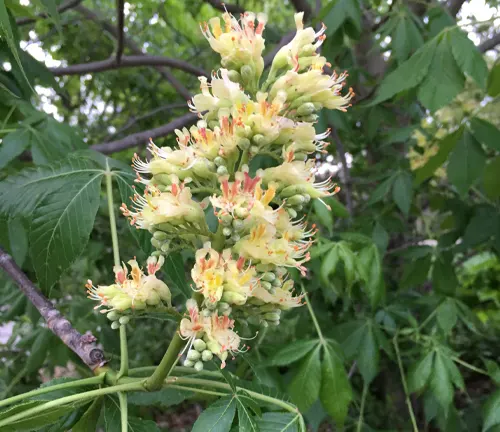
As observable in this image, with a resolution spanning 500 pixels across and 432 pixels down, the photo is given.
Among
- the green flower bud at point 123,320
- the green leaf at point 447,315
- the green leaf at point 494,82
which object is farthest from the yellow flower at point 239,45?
the green leaf at point 447,315

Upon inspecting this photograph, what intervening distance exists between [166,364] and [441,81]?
154 cm

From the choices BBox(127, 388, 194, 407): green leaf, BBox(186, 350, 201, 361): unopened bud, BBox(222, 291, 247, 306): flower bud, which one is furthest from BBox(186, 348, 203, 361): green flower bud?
BBox(127, 388, 194, 407): green leaf

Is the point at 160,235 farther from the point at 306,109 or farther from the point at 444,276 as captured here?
the point at 444,276

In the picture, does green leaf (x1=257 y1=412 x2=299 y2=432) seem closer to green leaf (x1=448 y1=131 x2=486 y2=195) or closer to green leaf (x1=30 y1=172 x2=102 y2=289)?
green leaf (x1=30 y1=172 x2=102 y2=289)

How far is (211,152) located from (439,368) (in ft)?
4.99

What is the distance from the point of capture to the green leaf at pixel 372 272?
2119mm

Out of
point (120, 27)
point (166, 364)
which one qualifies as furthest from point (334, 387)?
point (120, 27)

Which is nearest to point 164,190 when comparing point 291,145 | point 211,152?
point 211,152

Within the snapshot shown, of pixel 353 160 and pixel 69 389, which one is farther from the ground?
pixel 353 160

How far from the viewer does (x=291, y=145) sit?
1.11 meters

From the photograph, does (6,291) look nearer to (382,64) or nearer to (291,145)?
(291,145)

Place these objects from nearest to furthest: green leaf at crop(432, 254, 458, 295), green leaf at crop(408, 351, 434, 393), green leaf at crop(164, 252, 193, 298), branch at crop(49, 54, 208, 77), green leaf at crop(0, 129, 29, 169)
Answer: green leaf at crop(164, 252, 193, 298) < green leaf at crop(0, 129, 29, 169) < green leaf at crop(408, 351, 434, 393) < branch at crop(49, 54, 208, 77) < green leaf at crop(432, 254, 458, 295)

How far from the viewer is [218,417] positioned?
3.83 ft

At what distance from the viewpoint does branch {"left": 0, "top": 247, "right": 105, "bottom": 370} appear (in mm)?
1243
